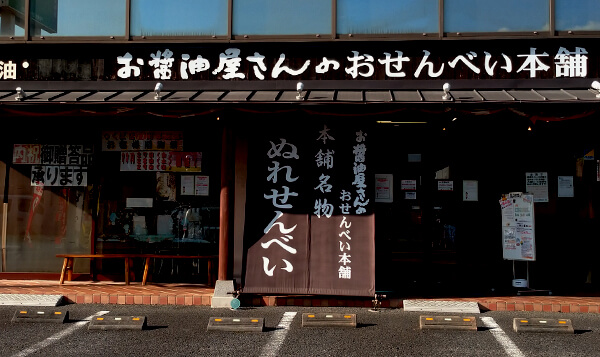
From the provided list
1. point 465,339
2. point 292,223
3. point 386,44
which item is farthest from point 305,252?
point 386,44

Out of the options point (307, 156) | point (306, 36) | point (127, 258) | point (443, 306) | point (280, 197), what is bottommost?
point (443, 306)

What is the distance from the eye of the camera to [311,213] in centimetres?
909

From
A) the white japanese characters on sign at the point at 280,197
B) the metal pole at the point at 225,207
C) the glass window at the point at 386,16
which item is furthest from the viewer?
the glass window at the point at 386,16

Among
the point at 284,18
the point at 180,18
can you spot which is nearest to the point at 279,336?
the point at 284,18

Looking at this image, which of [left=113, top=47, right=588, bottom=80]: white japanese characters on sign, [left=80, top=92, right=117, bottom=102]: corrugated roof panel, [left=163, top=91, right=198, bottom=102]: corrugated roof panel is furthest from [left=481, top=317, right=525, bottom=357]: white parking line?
[left=80, top=92, right=117, bottom=102]: corrugated roof panel

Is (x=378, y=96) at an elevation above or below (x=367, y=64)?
below

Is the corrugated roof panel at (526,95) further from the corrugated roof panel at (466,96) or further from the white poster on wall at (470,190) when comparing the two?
the white poster on wall at (470,190)

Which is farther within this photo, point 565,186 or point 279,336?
point 565,186

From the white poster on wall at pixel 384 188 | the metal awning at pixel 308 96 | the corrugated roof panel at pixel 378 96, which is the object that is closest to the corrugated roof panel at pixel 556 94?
the metal awning at pixel 308 96

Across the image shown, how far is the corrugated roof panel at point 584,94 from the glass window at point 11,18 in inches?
343

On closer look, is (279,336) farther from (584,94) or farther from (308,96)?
(584,94)

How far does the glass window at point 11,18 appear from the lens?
10.4m

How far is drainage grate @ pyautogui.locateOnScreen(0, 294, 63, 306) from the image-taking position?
8.98 meters

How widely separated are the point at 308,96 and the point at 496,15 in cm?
332
